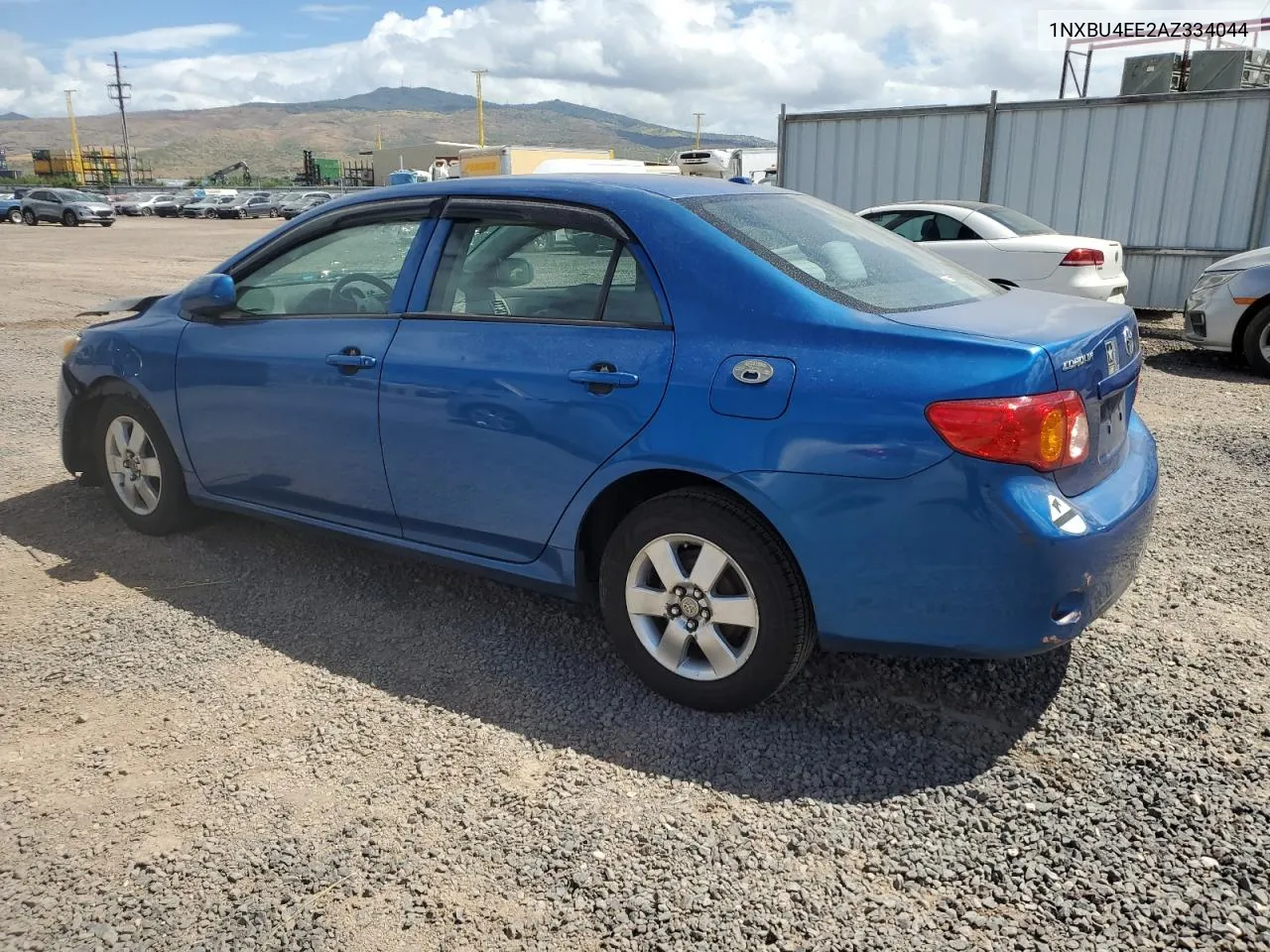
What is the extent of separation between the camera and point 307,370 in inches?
152

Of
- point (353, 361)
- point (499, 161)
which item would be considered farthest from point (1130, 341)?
point (499, 161)

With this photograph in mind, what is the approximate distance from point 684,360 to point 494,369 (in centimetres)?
71

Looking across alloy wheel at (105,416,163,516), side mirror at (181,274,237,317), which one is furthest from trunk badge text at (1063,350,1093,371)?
alloy wheel at (105,416,163,516)

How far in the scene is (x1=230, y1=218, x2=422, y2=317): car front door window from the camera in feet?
12.5

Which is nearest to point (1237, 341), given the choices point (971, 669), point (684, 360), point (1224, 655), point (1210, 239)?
point (1210, 239)

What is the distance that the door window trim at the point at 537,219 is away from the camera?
319 centimetres

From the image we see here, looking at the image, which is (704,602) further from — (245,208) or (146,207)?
(146,207)

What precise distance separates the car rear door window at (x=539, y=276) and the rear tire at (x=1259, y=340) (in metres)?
7.66

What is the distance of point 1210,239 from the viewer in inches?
487

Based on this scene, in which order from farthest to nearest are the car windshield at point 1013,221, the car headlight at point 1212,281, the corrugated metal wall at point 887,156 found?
the corrugated metal wall at point 887,156 → the car windshield at point 1013,221 → the car headlight at point 1212,281

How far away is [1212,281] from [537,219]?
307 inches

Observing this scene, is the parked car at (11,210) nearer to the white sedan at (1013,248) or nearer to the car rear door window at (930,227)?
the car rear door window at (930,227)

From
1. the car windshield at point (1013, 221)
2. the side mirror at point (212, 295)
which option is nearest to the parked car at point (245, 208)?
the car windshield at point (1013, 221)

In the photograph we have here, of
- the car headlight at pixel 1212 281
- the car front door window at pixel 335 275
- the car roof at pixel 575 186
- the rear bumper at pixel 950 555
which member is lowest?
the rear bumper at pixel 950 555
